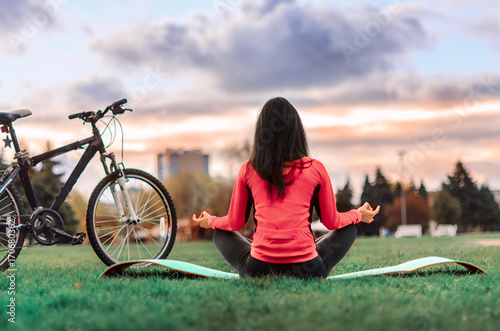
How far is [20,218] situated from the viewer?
4.88m

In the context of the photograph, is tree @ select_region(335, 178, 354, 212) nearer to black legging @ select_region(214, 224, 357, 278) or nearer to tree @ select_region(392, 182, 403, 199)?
tree @ select_region(392, 182, 403, 199)

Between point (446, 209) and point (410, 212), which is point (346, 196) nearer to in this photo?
point (446, 209)

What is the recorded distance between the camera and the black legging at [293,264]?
3.58 m

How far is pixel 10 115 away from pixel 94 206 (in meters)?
1.21

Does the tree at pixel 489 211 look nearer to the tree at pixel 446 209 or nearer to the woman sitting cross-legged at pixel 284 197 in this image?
the tree at pixel 446 209

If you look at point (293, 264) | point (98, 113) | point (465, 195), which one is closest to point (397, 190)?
point (465, 195)

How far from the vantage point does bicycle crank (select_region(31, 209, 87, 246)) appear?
4703mm

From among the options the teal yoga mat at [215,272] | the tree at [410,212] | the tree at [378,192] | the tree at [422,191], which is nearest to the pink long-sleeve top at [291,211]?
the teal yoga mat at [215,272]

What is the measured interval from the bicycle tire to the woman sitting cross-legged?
2.43 m

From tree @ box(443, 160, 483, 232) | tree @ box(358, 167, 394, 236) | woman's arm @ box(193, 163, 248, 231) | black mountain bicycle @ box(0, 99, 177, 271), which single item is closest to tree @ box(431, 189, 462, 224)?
tree @ box(443, 160, 483, 232)

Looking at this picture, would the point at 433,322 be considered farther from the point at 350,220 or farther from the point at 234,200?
the point at 234,200

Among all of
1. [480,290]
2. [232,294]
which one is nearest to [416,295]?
[480,290]

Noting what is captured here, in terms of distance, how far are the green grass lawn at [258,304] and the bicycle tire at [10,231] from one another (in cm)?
92

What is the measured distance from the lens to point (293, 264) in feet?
11.7
